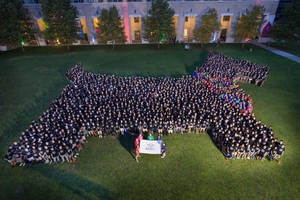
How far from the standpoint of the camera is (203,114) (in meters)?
13.9

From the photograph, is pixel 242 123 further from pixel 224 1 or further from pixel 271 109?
pixel 224 1

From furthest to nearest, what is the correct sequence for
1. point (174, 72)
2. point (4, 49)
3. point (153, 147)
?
1. point (4, 49)
2. point (174, 72)
3. point (153, 147)

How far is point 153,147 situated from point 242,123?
751cm

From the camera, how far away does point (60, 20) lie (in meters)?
32.6

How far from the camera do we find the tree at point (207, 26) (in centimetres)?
3412

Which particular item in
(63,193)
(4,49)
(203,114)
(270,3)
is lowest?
(63,193)

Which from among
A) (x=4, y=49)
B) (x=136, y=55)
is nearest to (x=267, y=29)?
(x=136, y=55)

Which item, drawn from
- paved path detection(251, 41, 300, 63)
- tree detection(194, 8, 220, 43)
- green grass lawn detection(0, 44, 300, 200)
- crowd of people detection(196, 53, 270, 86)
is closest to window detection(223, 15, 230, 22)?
tree detection(194, 8, 220, 43)

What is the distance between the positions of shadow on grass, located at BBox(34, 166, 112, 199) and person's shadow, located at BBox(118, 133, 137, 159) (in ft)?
10.4

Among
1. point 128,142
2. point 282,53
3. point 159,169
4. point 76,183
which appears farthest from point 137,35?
point 76,183

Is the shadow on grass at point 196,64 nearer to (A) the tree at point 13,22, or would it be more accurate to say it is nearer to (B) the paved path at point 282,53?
(B) the paved path at point 282,53

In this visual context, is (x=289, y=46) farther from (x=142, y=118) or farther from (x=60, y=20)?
(x=60, y=20)

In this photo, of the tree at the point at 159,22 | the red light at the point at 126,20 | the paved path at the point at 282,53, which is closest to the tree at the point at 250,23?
the paved path at the point at 282,53

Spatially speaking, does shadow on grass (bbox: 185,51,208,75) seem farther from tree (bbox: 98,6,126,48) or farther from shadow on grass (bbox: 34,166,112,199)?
shadow on grass (bbox: 34,166,112,199)
